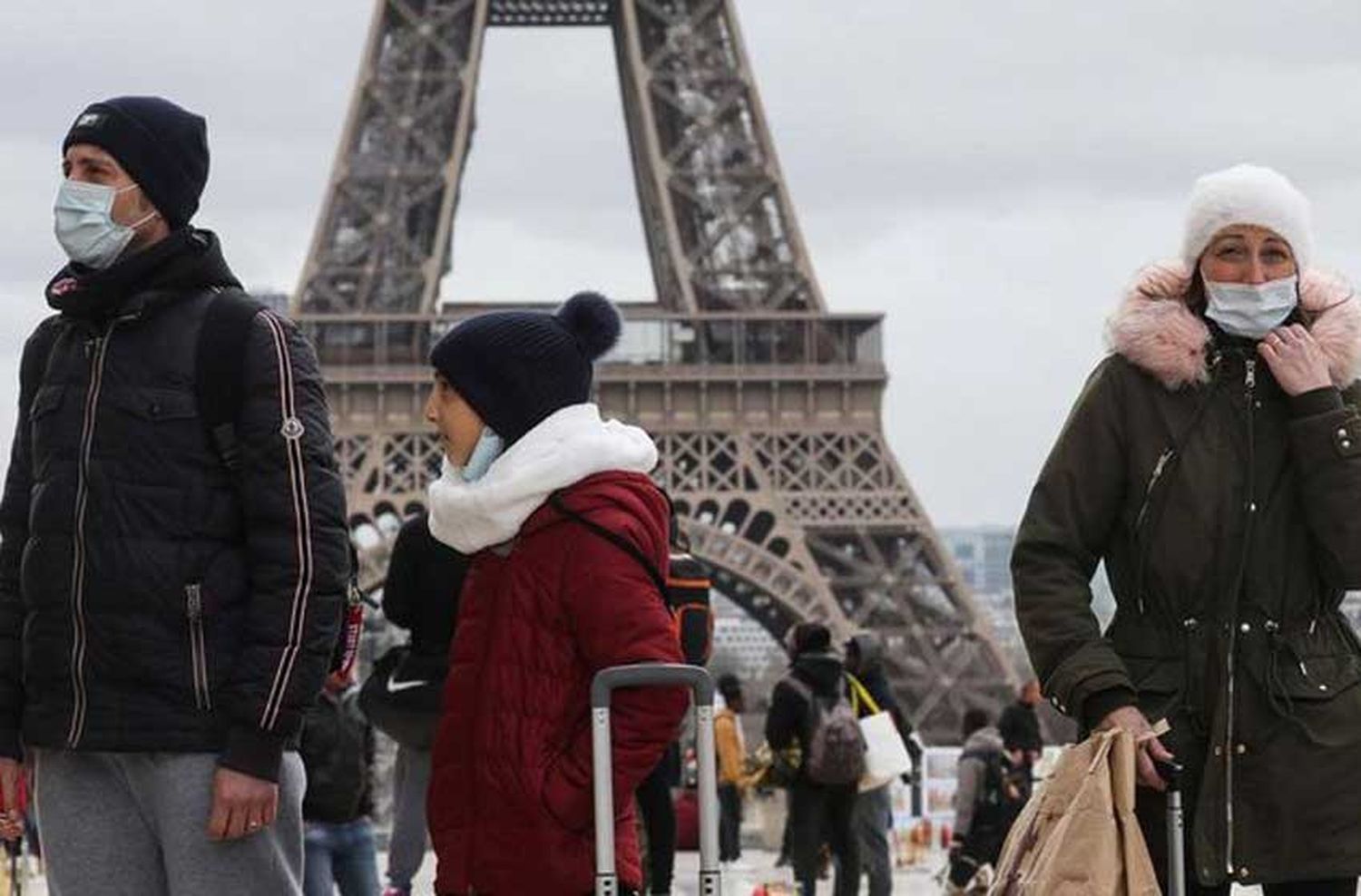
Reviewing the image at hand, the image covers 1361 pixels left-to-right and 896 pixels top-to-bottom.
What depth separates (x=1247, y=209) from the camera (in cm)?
630

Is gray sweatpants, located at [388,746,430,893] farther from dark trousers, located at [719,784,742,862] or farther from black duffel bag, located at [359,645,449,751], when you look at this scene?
dark trousers, located at [719,784,742,862]

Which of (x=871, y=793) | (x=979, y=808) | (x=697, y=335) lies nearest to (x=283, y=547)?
(x=979, y=808)

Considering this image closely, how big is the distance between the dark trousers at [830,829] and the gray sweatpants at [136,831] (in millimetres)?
8980

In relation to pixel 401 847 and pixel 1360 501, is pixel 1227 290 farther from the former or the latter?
pixel 401 847

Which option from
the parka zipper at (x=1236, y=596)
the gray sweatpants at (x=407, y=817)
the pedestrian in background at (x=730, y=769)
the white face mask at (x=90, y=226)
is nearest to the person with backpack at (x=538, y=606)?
the white face mask at (x=90, y=226)

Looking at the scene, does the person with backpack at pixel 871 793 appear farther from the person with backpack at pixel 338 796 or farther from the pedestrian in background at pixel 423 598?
the pedestrian in background at pixel 423 598

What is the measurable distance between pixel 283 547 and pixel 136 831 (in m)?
0.54

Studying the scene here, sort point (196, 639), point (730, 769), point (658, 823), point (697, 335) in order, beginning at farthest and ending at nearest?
point (697, 335), point (730, 769), point (658, 823), point (196, 639)

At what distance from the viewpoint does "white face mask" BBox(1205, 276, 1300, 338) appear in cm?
622

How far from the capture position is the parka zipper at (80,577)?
575 centimetres

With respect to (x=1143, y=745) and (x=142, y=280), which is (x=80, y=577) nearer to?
(x=142, y=280)

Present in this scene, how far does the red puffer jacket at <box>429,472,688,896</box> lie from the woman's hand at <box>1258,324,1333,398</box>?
3.76 ft

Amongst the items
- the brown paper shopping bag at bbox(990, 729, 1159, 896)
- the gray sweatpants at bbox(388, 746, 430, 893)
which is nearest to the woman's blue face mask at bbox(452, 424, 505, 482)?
the brown paper shopping bag at bbox(990, 729, 1159, 896)

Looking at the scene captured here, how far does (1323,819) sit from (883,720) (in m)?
9.07
